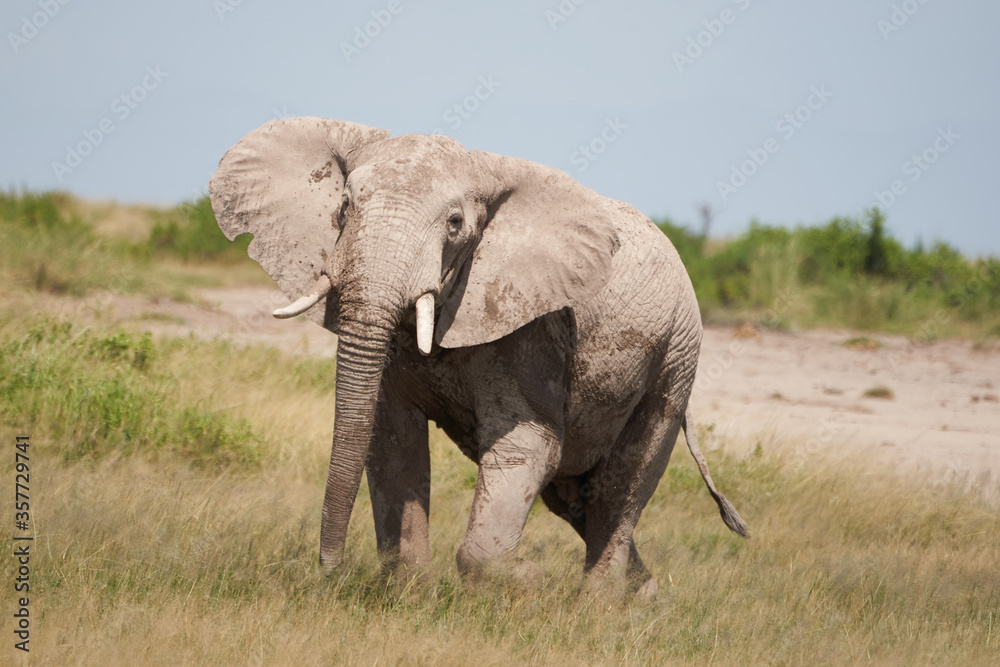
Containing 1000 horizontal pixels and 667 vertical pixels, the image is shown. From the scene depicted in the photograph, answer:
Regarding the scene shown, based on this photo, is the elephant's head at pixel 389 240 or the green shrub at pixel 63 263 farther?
the green shrub at pixel 63 263

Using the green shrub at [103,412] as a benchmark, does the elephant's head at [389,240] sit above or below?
above

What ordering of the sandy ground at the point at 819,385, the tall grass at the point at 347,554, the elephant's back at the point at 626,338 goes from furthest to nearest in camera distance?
the sandy ground at the point at 819,385 < the elephant's back at the point at 626,338 < the tall grass at the point at 347,554

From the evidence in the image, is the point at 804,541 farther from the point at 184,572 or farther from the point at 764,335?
the point at 764,335

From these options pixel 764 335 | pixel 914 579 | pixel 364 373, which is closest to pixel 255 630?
pixel 364 373

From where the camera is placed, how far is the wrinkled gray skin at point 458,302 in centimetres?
379

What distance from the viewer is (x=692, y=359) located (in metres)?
5.50

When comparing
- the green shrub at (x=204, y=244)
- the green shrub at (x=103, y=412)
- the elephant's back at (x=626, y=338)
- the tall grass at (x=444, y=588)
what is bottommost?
the tall grass at (x=444, y=588)

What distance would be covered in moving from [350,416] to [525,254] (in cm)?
103

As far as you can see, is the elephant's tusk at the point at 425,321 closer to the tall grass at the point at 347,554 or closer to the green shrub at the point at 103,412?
the tall grass at the point at 347,554

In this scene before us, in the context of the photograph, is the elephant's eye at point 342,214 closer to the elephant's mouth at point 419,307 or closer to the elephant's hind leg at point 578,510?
the elephant's mouth at point 419,307

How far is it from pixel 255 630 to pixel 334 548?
1.37ft

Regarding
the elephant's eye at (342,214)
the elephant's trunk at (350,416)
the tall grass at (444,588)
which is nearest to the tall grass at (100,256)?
the tall grass at (444,588)

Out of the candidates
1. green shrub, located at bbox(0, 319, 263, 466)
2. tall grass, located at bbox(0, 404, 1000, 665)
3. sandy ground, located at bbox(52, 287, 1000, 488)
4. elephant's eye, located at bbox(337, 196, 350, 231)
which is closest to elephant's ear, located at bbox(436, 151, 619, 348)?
elephant's eye, located at bbox(337, 196, 350, 231)

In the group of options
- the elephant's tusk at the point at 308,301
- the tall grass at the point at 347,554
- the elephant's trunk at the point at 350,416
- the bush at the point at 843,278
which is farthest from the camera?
the bush at the point at 843,278
